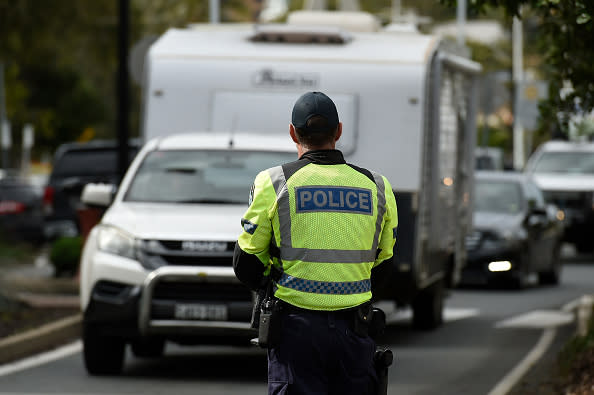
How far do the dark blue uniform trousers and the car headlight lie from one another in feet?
16.1

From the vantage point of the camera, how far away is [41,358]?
11883mm

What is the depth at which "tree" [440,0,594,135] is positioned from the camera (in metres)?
9.85

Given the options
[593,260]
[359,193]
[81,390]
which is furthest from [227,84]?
[593,260]

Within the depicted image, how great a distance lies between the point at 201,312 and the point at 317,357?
15.5 feet

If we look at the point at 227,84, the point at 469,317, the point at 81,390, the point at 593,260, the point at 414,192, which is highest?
the point at 227,84

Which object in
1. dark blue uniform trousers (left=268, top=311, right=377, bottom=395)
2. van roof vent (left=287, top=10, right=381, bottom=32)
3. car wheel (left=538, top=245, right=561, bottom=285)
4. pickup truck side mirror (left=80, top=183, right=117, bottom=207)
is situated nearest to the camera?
dark blue uniform trousers (left=268, top=311, right=377, bottom=395)

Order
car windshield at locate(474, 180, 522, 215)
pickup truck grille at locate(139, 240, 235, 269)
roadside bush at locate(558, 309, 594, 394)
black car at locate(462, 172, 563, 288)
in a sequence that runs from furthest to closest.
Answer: car windshield at locate(474, 180, 522, 215)
black car at locate(462, 172, 563, 288)
pickup truck grille at locate(139, 240, 235, 269)
roadside bush at locate(558, 309, 594, 394)

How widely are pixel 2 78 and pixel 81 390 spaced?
42.3m

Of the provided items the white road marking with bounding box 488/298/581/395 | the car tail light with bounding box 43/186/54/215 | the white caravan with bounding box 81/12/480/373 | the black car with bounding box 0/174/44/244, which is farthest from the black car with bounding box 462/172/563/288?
the black car with bounding box 0/174/44/244

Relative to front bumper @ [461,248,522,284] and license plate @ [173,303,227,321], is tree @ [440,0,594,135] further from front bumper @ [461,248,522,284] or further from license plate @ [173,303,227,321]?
front bumper @ [461,248,522,284]

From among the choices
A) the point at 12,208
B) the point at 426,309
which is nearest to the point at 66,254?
the point at 426,309

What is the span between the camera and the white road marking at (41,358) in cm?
1119

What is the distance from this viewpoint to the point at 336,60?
13289 millimetres

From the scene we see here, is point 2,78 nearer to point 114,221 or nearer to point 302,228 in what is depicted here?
point 114,221
